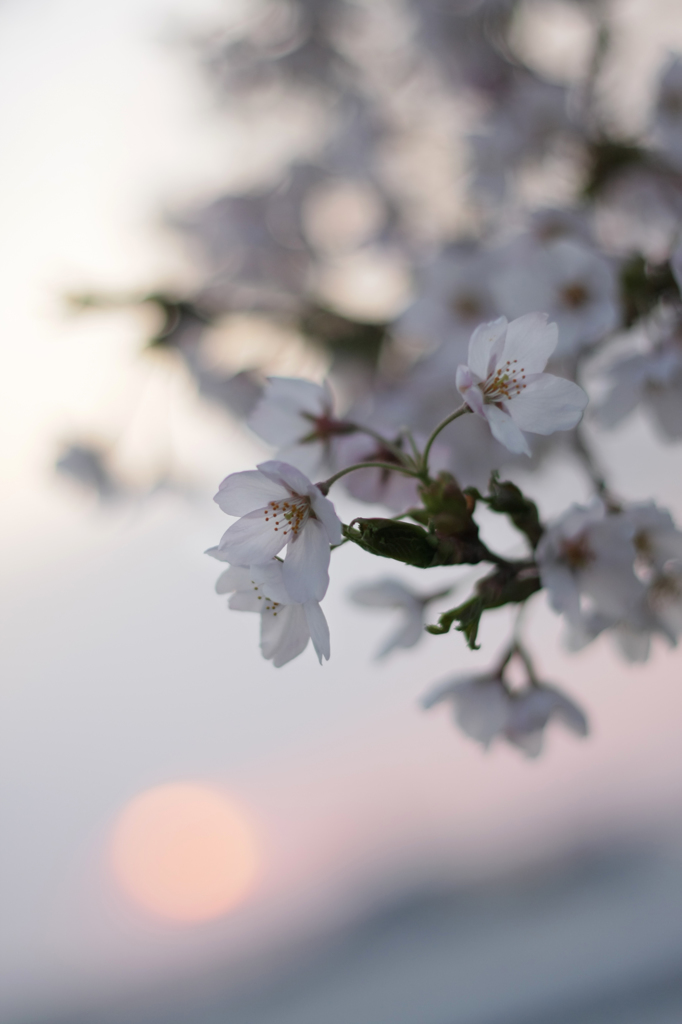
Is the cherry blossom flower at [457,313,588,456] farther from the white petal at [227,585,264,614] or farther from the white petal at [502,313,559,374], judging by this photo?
the white petal at [227,585,264,614]

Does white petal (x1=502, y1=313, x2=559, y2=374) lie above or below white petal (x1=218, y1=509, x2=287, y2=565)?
above

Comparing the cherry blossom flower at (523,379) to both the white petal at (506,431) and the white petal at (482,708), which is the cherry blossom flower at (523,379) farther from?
the white petal at (482,708)

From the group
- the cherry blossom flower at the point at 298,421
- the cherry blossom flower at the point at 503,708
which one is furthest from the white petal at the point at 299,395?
the cherry blossom flower at the point at 503,708

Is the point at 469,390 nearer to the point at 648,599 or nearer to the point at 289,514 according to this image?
the point at 289,514

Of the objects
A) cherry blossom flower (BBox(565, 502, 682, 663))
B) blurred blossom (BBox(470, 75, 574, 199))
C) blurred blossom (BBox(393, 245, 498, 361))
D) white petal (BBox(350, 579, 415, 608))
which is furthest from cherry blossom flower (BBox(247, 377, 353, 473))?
blurred blossom (BBox(470, 75, 574, 199))

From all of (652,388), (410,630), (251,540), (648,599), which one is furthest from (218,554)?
(652,388)

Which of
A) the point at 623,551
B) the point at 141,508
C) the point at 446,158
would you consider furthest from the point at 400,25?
the point at 623,551

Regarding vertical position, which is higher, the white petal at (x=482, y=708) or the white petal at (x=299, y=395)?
the white petal at (x=299, y=395)
